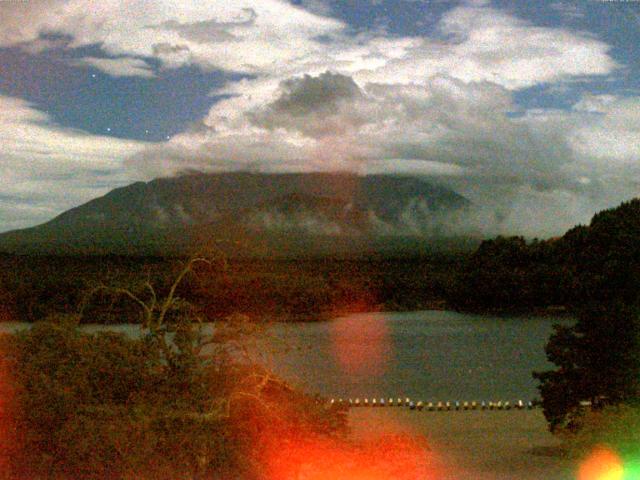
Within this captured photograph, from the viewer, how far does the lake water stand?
27.7 metres

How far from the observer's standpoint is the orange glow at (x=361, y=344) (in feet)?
110

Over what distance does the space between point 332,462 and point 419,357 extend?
2644cm

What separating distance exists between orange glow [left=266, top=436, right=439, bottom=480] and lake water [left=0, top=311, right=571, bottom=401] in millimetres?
8388

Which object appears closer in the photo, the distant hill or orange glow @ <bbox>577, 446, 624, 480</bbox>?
orange glow @ <bbox>577, 446, 624, 480</bbox>

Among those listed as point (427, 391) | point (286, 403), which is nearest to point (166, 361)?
point (286, 403)

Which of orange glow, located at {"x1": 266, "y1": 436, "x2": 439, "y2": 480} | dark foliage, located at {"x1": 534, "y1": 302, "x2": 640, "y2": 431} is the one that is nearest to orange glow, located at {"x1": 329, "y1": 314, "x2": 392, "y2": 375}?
dark foliage, located at {"x1": 534, "y1": 302, "x2": 640, "y2": 431}

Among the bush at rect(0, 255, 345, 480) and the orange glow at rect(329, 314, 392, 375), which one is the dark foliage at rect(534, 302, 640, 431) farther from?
the orange glow at rect(329, 314, 392, 375)

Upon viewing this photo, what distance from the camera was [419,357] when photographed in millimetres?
36531

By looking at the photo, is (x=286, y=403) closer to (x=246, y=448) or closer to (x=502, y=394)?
Answer: (x=246, y=448)

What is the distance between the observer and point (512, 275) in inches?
2170

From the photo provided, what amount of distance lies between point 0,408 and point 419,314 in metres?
46.4

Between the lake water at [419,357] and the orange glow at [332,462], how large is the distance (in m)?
8.39

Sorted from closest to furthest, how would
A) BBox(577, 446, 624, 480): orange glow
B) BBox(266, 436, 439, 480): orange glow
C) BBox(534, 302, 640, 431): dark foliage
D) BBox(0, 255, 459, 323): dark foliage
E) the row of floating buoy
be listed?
BBox(266, 436, 439, 480): orange glow → BBox(577, 446, 624, 480): orange glow → BBox(534, 302, 640, 431): dark foliage → the row of floating buoy → BBox(0, 255, 459, 323): dark foliage

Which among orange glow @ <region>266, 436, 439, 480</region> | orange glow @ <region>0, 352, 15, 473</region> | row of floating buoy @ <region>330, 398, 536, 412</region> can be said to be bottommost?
row of floating buoy @ <region>330, 398, 536, 412</region>
